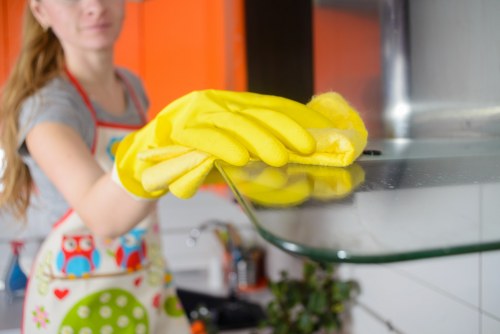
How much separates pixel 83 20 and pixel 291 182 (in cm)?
67

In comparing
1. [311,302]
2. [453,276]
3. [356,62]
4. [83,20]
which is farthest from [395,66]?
[311,302]

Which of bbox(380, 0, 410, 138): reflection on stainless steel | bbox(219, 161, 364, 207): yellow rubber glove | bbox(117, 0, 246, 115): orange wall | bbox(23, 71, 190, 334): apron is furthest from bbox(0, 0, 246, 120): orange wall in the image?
bbox(219, 161, 364, 207): yellow rubber glove

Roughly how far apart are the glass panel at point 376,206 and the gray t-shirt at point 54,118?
447 mm

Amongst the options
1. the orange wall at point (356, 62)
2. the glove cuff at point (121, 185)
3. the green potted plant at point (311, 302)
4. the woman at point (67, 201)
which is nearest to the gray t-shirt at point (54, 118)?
the woman at point (67, 201)

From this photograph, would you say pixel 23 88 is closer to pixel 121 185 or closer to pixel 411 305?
pixel 121 185

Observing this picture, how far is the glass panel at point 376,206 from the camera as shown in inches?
8.2

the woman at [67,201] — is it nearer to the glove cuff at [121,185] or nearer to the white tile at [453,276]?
the glove cuff at [121,185]

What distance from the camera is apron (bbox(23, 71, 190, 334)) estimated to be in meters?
0.88

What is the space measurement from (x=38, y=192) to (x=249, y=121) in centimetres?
69

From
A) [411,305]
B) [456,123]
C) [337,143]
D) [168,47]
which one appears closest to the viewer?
[337,143]

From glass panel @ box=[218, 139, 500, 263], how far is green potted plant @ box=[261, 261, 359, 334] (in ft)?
2.98

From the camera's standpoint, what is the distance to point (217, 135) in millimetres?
400

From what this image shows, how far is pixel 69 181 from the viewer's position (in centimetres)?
66

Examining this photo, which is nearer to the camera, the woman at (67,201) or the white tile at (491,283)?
the white tile at (491,283)
